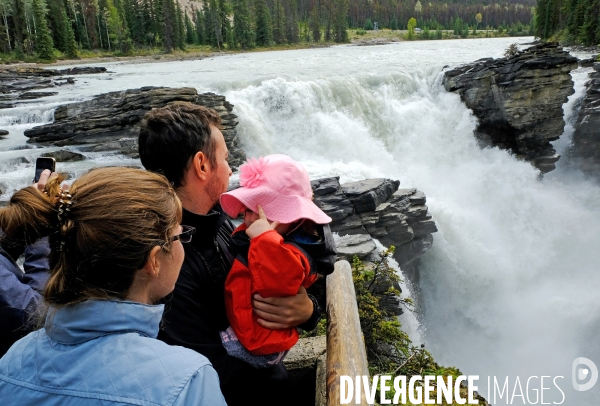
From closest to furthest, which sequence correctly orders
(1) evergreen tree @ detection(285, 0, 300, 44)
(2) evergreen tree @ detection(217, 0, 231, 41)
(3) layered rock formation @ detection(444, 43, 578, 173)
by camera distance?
(3) layered rock formation @ detection(444, 43, 578, 173), (2) evergreen tree @ detection(217, 0, 231, 41), (1) evergreen tree @ detection(285, 0, 300, 44)

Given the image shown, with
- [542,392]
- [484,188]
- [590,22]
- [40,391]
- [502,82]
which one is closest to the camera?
[40,391]

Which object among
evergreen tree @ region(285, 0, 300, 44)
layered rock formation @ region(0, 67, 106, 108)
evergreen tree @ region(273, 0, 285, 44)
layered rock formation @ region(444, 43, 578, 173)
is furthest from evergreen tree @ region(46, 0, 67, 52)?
layered rock formation @ region(444, 43, 578, 173)

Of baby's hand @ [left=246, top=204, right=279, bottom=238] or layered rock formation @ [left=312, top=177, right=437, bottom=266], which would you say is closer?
baby's hand @ [left=246, top=204, right=279, bottom=238]

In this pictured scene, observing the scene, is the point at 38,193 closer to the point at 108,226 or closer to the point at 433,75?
the point at 108,226

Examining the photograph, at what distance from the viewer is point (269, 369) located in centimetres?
220

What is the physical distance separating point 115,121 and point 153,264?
1277 centimetres

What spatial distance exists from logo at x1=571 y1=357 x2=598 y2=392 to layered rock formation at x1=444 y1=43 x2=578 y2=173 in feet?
31.8

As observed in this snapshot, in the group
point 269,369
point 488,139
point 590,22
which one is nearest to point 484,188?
point 488,139

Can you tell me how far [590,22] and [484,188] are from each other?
2643 centimetres

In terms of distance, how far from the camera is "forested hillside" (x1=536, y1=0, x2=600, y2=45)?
104ft

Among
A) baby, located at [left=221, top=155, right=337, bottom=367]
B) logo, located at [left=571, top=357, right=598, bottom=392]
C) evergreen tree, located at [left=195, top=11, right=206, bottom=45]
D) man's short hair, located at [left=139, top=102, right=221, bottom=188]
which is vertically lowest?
logo, located at [left=571, top=357, right=598, bottom=392]

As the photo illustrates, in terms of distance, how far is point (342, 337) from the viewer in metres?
2.47

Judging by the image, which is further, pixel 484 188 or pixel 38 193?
pixel 484 188

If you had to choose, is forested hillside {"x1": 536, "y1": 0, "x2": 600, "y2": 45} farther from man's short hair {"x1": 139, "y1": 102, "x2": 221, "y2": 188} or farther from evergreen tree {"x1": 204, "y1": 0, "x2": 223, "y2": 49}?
evergreen tree {"x1": 204, "y1": 0, "x2": 223, "y2": 49}
